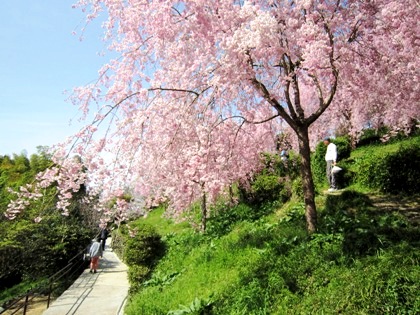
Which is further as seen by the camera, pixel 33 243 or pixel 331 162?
pixel 33 243

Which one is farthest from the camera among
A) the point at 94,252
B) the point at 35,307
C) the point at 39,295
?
the point at 94,252

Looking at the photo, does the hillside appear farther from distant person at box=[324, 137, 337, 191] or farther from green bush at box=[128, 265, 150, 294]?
distant person at box=[324, 137, 337, 191]

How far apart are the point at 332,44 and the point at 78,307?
994 centimetres

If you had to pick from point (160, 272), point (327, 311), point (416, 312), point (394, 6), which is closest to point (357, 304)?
point (327, 311)

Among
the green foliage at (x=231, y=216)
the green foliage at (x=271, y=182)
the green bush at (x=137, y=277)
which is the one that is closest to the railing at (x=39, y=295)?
the green bush at (x=137, y=277)

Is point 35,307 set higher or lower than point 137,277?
lower

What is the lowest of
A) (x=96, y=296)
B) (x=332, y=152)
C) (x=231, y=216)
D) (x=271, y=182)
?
(x=96, y=296)

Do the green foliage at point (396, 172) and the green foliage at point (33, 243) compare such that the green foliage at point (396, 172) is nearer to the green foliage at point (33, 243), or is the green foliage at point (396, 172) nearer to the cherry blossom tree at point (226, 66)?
the cherry blossom tree at point (226, 66)

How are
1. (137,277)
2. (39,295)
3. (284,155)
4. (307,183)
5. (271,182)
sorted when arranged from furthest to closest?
(284,155)
(271,182)
(39,295)
(137,277)
(307,183)

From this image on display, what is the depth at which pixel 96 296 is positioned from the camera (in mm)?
11531

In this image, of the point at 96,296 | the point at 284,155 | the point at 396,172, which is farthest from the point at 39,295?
the point at 396,172

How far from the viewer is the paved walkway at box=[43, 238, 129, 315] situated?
995cm

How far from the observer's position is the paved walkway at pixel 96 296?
9.95 meters

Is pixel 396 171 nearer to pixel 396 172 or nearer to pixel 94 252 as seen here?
pixel 396 172
